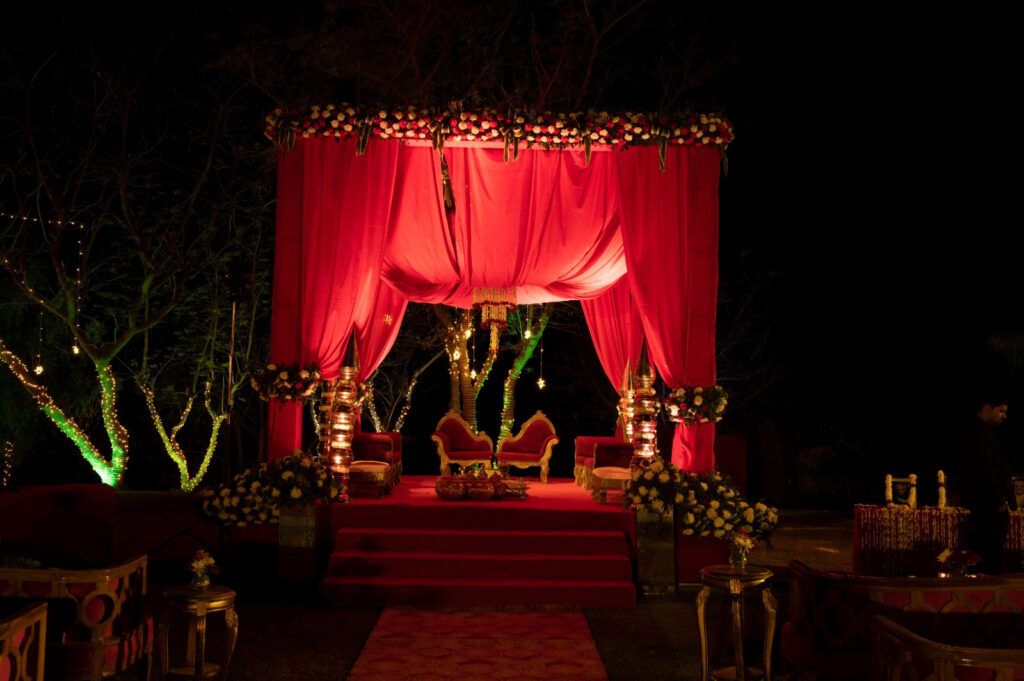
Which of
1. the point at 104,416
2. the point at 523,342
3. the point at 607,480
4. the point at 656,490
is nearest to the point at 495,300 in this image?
the point at 607,480

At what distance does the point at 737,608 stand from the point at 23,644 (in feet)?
11.2

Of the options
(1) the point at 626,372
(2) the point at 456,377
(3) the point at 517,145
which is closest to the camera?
(3) the point at 517,145

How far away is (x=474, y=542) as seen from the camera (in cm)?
784

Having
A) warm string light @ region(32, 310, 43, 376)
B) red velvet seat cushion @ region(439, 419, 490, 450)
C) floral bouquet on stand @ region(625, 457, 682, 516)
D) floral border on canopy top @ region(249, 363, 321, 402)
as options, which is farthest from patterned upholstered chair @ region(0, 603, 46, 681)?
warm string light @ region(32, 310, 43, 376)

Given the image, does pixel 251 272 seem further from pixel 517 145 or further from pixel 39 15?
pixel 517 145

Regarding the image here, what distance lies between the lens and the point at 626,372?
36.1 ft

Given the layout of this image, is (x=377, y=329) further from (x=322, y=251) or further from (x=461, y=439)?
(x=461, y=439)

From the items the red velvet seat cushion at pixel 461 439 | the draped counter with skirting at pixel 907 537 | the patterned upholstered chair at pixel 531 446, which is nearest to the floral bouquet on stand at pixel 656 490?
the draped counter with skirting at pixel 907 537

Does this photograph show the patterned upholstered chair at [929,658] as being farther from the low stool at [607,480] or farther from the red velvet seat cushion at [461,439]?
the red velvet seat cushion at [461,439]

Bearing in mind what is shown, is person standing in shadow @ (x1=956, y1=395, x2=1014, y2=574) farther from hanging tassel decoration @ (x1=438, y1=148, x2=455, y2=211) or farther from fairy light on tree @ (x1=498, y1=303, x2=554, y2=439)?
fairy light on tree @ (x1=498, y1=303, x2=554, y2=439)

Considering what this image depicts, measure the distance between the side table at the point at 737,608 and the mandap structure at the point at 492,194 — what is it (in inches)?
131

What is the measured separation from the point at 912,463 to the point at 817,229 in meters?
4.45

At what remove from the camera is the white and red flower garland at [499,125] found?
8586 mm

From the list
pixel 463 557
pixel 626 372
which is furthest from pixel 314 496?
pixel 626 372
